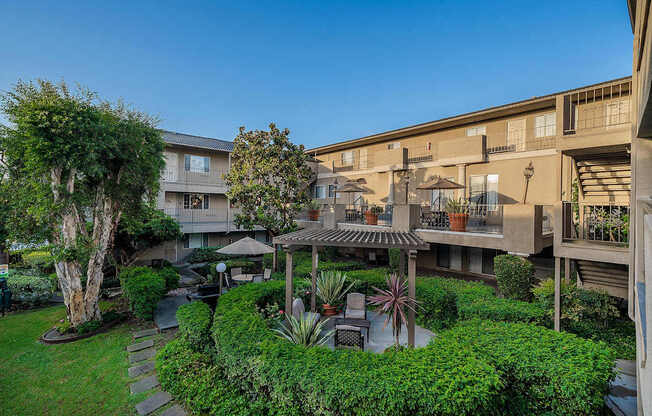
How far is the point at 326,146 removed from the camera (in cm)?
2459

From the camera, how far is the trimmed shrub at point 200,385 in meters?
5.03

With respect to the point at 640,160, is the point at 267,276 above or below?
below

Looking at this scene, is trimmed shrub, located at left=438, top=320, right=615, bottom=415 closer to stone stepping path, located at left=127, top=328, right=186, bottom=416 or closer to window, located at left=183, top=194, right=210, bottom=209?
stone stepping path, located at left=127, top=328, right=186, bottom=416

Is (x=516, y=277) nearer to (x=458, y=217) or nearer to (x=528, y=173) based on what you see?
(x=458, y=217)

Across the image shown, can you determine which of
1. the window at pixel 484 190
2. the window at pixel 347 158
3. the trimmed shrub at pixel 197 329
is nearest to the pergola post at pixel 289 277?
the trimmed shrub at pixel 197 329

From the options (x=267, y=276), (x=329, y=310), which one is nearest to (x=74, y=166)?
(x=267, y=276)

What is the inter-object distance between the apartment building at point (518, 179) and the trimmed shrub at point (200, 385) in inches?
346

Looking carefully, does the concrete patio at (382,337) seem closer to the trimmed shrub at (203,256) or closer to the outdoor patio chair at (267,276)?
the outdoor patio chair at (267,276)

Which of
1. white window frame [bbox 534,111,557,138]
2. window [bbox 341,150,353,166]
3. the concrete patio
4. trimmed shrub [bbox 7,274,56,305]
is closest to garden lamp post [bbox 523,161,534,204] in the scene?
white window frame [bbox 534,111,557,138]

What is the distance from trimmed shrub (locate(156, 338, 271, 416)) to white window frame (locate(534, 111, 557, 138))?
17058mm

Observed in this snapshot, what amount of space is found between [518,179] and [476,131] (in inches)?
153

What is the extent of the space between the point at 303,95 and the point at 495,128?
29.0m

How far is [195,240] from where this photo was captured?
2172 cm

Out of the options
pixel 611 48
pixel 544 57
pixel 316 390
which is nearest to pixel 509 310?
pixel 316 390
